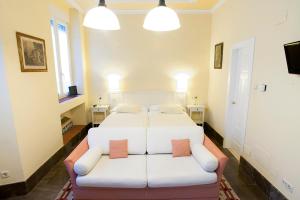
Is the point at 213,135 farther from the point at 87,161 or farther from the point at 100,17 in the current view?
the point at 100,17

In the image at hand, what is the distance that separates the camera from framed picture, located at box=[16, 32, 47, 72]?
2.33 meters

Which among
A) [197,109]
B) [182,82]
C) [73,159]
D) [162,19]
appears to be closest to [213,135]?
[197,109]

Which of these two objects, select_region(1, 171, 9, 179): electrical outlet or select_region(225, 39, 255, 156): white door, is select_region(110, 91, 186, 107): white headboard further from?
select_region(1, 171, 9, 179): electrical outlet

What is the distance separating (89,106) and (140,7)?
9.37 ft

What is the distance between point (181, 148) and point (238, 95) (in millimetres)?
1654

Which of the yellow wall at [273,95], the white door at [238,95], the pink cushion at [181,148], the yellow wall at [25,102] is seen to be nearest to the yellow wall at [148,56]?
the white door at [238,95]

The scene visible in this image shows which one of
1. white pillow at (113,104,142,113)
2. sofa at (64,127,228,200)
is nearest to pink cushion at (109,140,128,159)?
sofa at (64,127,228,200)

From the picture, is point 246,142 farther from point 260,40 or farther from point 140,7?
point 140,7

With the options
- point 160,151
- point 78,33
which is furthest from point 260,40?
point 78,33

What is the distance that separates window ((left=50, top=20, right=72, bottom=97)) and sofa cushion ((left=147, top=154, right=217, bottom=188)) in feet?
9.10

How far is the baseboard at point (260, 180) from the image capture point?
215cm

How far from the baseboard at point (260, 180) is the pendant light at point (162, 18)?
225 centimetres

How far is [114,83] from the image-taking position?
473 cm

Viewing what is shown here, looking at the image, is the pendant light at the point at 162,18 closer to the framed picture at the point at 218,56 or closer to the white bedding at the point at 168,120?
the white bedding at the point at 168,120
